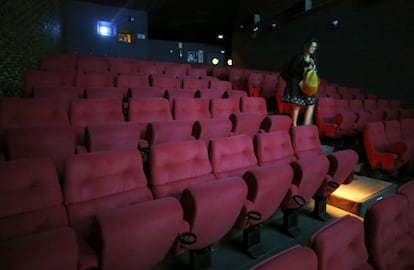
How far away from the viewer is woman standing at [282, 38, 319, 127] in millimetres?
1734

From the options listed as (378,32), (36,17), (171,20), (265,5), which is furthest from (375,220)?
(171,20)

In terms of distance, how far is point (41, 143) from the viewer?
926mm

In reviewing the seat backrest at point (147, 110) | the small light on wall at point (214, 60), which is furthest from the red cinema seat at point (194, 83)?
the small light on wall at point (214, 60)

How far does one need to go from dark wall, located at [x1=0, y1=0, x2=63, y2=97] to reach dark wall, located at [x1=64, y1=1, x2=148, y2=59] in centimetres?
221

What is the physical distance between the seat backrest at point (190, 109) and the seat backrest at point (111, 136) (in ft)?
1.52

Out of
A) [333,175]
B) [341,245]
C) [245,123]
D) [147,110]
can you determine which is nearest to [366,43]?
[245,123]

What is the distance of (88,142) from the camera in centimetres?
104

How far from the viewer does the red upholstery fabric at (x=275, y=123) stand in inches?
63.2

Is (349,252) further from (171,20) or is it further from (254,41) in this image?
(171,20)

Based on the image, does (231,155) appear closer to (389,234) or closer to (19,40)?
(389,234)

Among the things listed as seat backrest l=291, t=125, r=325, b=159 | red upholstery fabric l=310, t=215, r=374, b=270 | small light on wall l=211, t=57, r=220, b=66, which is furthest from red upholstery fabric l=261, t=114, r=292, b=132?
small light on wall l=211, t=57, r=220, b=66

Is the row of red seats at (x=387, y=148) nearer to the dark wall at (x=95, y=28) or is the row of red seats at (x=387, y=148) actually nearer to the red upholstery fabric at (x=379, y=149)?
the red upholstery fabric at (x=379, y=149)

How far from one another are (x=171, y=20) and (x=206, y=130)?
17.6 feet

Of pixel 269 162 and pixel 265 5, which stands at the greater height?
pixel 265 5
